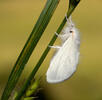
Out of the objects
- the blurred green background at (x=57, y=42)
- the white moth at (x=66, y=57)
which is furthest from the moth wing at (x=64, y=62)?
the blurred green background at (x=57, y=42)

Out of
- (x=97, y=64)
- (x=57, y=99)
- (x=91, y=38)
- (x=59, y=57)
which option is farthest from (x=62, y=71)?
(x=91, y=38)

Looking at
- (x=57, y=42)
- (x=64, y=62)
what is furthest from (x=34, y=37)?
(x=57, y=42)

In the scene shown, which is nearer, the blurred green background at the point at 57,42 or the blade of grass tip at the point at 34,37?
the blade of grass tip at the point at 34,37

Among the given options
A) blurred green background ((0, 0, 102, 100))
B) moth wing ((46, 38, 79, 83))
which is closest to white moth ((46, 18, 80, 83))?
moth wing ((46, 38, 79, 83))

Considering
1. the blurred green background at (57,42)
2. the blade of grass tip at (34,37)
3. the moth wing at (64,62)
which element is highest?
the blade of grass tip at (34,37)

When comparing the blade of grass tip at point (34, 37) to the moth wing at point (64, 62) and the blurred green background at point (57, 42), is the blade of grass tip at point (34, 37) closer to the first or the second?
the moth wing at point (64, 62)

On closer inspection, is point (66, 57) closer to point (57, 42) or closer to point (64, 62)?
point (64, 62)

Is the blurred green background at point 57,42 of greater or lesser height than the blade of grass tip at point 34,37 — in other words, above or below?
below
